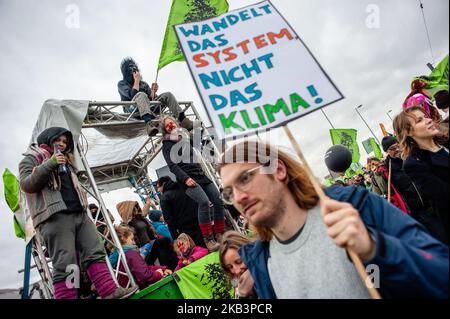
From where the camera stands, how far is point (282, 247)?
136 centimetres

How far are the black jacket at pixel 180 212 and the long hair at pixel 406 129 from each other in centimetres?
314

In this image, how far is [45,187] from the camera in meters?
2.83

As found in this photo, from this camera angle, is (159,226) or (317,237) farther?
(159,226)

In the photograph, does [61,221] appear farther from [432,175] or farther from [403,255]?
[432,175]

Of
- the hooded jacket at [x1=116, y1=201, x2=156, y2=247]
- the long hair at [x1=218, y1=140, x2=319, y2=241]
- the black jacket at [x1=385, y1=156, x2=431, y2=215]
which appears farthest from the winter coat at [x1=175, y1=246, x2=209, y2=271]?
the black jacket at [x1=385, y1=156, x2=431, y2=215]

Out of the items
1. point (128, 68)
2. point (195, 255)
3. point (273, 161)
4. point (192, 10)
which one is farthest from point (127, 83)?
point (273, 161)

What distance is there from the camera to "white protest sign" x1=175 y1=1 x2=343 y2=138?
1300mm

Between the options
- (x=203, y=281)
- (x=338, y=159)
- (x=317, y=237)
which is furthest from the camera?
(x=338, y=159)

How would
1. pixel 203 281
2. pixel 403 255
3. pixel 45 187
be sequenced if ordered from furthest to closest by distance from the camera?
pixel 203 281 → pixel 45 187 → pixel 403 255

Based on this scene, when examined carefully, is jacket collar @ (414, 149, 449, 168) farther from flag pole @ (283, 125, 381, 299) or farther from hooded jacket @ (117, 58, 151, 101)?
hooded jacket @ (117, 58, 151, 101)

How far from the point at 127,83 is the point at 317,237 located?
5.76 meters

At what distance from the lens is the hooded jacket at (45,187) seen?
272cm
